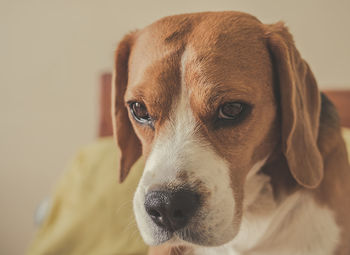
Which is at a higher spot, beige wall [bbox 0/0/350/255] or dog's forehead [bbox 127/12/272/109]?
dog's forehead [bbox 127/12/272/109]

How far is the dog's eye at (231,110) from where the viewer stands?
0.92 meters

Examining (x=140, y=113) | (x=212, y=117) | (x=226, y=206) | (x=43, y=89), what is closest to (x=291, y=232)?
(x=226, y=206)

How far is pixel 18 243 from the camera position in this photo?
3109 mm

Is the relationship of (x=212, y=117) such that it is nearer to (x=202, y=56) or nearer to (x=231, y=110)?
(x=231, y=110)

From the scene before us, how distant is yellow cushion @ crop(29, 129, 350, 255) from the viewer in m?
1.73

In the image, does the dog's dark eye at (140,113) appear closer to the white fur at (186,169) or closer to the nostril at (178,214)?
the white fur at (186,169)

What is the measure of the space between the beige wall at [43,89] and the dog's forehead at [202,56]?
119cm

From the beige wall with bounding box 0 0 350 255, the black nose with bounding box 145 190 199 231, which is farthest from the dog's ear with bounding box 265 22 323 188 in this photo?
the beige wall with bounding box 0 0 350 255

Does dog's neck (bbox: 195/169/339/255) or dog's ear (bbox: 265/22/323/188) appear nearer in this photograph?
dog's ear (bbox: 265/22/323/188)

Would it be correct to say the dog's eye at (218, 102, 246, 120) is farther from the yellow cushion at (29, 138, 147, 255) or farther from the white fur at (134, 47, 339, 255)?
the yellow cushion at (29, 138, 147, 255)

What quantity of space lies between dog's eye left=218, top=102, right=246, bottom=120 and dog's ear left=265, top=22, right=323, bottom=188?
139 millimetres

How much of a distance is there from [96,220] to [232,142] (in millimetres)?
1081

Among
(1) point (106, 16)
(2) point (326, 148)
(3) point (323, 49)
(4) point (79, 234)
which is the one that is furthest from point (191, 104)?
(1) point (106, 16)

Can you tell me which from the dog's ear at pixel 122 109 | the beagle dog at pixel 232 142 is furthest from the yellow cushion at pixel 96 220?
the beagle dog at pixel 232 142
